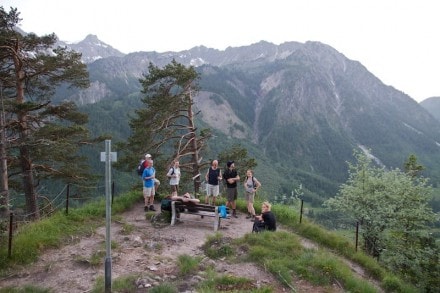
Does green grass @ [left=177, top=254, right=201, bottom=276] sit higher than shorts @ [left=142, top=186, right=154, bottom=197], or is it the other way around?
shorts @ [left=142, top=186, right=154, bottom=197]

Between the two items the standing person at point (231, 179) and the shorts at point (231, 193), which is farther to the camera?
the shorts at point (231, 193)

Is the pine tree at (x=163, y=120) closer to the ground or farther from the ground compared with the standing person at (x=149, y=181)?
farther from the ground

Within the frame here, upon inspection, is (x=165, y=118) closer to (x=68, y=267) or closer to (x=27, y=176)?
(x=27, y=176)

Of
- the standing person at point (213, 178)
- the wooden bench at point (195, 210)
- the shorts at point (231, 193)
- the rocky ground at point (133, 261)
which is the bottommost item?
the rocky ground at point (133, 261)

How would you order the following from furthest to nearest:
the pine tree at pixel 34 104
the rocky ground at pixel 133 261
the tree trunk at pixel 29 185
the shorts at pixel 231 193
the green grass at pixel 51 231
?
the tree trunk at pixel 29 185 < the pine tree at pixel 34 104 < the shorts at pixel 231 193 < the green grass at pixel 51 231 < the rocky ground at pixel 133 261

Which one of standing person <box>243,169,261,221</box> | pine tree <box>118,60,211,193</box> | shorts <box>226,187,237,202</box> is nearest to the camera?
standing person <box>243,169,261,221</box>

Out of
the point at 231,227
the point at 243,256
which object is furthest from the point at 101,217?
the point at 243,256

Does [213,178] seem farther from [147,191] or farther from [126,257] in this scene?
[126,257]

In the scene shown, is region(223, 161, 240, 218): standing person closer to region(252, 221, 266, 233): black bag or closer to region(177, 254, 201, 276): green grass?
region(252, 221, 266, 233): black bag

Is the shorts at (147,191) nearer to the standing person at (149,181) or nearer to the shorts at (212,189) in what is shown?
the standing person at (149,181)

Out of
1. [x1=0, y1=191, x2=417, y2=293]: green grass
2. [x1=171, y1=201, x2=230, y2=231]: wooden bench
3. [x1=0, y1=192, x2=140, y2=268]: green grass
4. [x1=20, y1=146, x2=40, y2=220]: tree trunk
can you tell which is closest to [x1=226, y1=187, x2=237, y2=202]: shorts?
[x1=171, y1=201, x2=230, y2=231]: wooden bench

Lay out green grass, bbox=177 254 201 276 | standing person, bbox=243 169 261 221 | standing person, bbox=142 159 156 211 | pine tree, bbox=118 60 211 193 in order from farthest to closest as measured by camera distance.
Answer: pine tree, bbox=118 60 211 193
standing person, bbox=243 169 261 221
standing person, bbox=142 159 156 211
green grass, bbox=177 254 201 276

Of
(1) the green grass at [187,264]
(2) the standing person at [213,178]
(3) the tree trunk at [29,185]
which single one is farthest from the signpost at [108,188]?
(3) the tree trunk at [29,185]

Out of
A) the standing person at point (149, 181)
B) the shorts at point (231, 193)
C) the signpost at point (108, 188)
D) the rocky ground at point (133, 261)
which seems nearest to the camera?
the signpost at point (108, 188)
